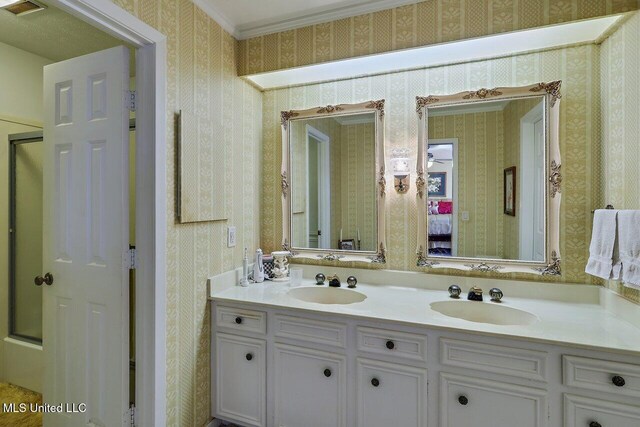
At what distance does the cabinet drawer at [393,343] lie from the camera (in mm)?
1459

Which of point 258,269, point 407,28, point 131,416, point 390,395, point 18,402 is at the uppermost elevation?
point 407,28

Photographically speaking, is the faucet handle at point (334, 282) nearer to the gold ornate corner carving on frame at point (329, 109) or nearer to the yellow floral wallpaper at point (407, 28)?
the gold ornate corner carving on frame at point (329, 109)

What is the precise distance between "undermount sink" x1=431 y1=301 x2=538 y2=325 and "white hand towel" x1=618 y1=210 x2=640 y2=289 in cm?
46

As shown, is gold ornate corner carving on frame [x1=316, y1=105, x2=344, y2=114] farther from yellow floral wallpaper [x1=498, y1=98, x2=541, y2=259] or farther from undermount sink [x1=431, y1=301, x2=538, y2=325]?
undermount sink [x1=431, y1=301, x2=538, y2=325]

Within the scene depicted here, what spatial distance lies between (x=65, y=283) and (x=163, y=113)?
1.08 m

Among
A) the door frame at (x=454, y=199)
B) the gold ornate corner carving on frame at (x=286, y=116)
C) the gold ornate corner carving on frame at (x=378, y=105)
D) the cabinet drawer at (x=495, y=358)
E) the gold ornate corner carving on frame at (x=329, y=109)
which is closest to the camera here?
the cabinet drawer at (x=495, y=358)

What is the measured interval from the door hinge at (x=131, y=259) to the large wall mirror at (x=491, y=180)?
1.61m

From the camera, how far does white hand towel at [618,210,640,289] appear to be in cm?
133

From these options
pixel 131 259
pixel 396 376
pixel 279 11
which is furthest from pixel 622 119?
pixel 131 259

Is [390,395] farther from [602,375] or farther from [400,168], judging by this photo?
[400,168]

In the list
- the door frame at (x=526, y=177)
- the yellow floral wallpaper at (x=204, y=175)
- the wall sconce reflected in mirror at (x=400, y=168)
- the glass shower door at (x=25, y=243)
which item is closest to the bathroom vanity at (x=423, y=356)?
the yellow floral wallpaper at (x=204, y=175)

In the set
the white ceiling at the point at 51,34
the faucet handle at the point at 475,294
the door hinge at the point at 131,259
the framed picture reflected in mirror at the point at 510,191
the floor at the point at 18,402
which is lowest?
the floor at the point at 18,402

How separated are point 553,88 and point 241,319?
7.17 ft

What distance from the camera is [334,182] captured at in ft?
7.47
